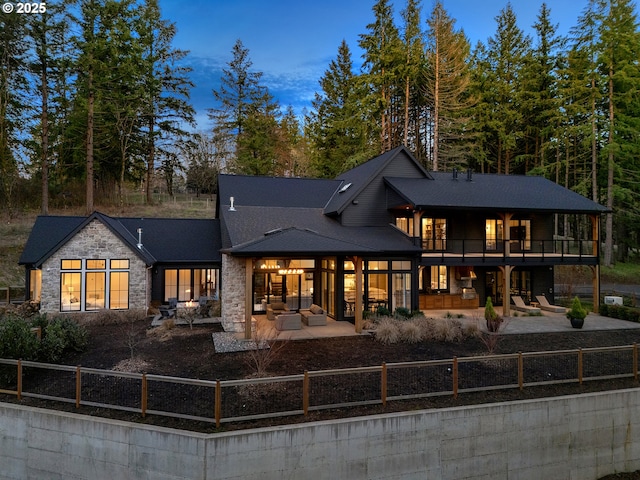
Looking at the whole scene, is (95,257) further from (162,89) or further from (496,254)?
(162,89)

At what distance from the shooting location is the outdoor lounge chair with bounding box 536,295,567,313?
58.3 feet

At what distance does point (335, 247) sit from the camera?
43.5 ft

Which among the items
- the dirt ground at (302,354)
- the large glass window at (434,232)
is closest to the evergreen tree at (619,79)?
the large glass window at (434,232)

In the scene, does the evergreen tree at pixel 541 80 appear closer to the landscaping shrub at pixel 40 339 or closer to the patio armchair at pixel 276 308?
the patio armchair at pixel 276 308

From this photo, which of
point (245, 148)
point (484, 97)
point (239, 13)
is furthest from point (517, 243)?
point (239, 13)

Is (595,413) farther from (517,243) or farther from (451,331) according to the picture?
(517,243)

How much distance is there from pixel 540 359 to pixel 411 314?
5.46 metres

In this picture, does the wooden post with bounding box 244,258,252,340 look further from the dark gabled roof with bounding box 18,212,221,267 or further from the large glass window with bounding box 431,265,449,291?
the large glass window with bounding box 431,265,449,291

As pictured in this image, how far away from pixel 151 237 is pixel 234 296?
7.37 metres

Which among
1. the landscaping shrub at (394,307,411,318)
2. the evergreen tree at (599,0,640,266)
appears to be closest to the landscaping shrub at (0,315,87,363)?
the landscaping shrub at (394,307,411,318)

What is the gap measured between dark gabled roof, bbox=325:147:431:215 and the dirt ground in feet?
23.3

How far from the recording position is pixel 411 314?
15016 millimetres

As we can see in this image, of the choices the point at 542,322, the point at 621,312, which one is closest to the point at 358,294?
the point at 542,322

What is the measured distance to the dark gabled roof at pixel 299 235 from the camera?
42.0ft
